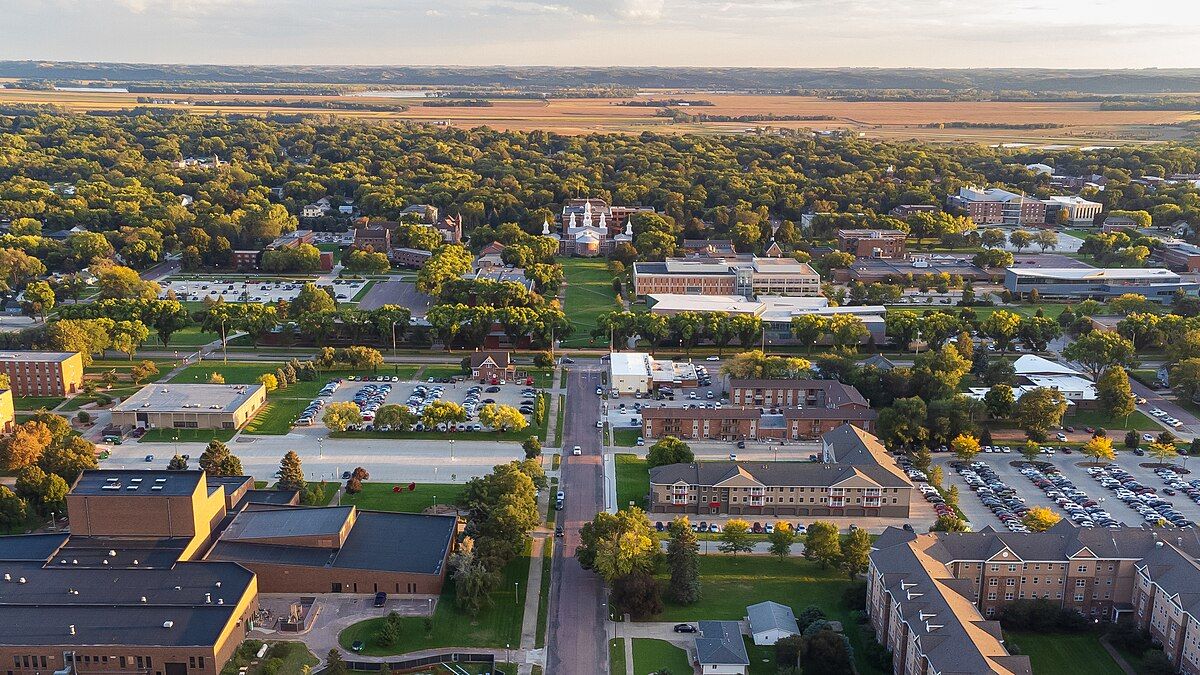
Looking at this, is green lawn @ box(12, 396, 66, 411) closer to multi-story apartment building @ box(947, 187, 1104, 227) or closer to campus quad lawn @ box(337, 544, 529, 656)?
campus quad lawn @ box(337, 544, 529, 656)

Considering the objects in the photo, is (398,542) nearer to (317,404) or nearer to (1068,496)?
(317,404)

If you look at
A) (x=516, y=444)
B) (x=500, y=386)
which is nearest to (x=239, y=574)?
Answer: (x=516, y=444)

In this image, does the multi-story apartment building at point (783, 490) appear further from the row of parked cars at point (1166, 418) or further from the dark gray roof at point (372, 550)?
the row of parked cars at point (1166, 418)

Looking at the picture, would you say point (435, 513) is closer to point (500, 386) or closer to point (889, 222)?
point (500, 386)

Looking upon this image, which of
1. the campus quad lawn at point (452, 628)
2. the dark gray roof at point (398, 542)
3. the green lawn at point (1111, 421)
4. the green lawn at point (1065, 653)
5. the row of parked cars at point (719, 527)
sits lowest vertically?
the campus quad lawn at point (452, 628)

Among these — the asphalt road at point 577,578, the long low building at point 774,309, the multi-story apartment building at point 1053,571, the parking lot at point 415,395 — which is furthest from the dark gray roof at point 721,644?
the long low building at point 774,309

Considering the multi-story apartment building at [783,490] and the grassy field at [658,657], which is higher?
the multi-story apartment building at [783,490]

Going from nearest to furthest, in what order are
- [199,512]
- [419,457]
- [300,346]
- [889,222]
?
1. [199,512]
2. [419,457]
3. [300,346]
4. [889,222]
